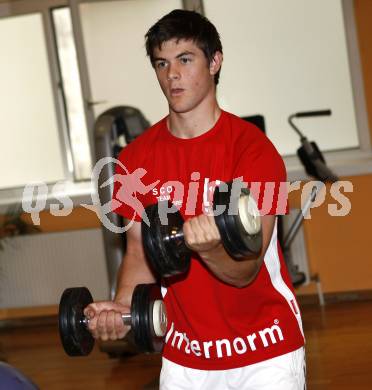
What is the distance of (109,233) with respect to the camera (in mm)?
4848

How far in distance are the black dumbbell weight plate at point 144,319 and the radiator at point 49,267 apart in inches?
166

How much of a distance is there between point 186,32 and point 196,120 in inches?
8.6

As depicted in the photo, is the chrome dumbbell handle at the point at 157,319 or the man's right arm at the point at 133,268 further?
the man's right arm at the point at 133,268

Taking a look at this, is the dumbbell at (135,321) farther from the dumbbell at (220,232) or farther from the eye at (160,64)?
the eye at (160,64)

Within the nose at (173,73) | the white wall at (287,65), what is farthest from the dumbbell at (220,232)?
the white wall at (287,65)

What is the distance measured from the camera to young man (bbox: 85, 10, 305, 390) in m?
2.08

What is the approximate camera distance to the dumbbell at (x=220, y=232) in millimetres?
1808

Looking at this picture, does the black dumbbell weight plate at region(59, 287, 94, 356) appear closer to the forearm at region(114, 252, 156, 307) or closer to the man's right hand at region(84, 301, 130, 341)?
the man's right hand at region(84, 301, 130, 341)

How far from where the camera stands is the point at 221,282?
212 cm

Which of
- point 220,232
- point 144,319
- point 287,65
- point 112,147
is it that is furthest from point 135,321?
point 287,65

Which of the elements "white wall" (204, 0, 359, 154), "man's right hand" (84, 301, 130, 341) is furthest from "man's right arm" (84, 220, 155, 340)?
"white wall" (204, 0, 359, 154)

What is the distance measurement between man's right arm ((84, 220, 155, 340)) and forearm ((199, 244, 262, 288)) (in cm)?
30

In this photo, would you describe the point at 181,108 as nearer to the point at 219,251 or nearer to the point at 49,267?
the point at 219,251

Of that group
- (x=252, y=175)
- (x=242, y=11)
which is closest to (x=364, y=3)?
(x=242, y=11)
